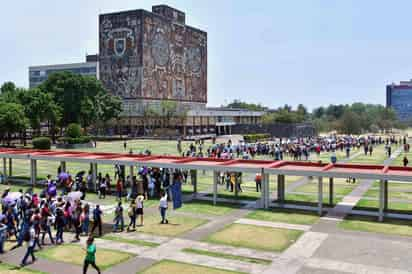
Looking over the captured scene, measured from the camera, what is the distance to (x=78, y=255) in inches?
551

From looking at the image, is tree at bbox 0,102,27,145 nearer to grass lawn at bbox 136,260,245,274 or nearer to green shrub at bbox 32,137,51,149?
green shrub at bbox 32,137,51,149

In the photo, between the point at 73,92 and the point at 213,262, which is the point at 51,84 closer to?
the point at 73,92

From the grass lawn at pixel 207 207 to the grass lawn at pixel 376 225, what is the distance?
5455mm

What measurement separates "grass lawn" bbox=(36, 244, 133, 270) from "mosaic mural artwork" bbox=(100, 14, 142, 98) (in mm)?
84492

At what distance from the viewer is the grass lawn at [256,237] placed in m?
15.0

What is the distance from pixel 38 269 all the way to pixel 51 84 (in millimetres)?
65125

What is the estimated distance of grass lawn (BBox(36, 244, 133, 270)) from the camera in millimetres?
13281

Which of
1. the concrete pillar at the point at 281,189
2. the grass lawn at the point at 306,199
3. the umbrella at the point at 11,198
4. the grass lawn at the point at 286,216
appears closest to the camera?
the umbrella at the point at 11,198

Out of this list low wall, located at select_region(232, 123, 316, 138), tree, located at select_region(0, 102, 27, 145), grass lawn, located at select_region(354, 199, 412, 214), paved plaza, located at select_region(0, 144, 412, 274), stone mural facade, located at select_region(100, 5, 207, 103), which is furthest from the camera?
stone mural facade, located at select_region(100, 5, 207, 103)

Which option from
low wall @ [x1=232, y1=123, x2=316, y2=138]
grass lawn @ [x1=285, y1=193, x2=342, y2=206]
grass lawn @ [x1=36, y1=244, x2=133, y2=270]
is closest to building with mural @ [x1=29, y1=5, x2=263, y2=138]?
low wall @ [x1=232, y1=123, x2=316, y2=138]

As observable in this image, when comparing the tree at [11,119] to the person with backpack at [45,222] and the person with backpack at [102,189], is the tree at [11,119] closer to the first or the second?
the person with backpack at [102,189]

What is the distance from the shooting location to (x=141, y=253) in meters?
14.1

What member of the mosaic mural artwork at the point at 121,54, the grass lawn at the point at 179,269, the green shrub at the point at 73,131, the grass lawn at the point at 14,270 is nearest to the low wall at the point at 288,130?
the mosaic mural artwork at the point at 121,54

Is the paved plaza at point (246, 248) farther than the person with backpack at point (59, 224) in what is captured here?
No
